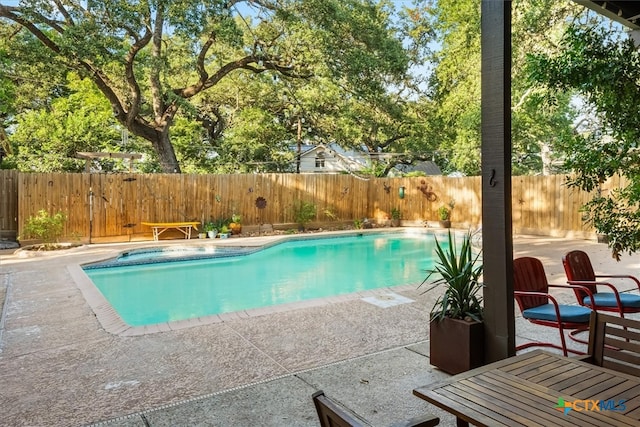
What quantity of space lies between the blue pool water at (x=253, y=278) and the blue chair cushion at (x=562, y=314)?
4.09 metres

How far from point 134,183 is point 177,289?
5.12m

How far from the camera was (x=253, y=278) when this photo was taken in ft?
28.1

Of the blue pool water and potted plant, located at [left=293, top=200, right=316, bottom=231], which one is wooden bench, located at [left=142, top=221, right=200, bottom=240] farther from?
potted plant, located at [left=293, top=200, right=316, bottom=231]

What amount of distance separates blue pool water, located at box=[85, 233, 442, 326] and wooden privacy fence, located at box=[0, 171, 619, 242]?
7.92 ft

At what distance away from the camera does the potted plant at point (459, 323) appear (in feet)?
9.56

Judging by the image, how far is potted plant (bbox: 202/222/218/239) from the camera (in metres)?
12.0

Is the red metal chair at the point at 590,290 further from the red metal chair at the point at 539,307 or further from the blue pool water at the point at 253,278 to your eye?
the blue pool water at the point at 253,278

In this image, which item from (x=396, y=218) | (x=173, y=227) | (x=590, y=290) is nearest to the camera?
(x=590, y=290)

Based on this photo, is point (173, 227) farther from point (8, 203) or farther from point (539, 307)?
point (539, 307)

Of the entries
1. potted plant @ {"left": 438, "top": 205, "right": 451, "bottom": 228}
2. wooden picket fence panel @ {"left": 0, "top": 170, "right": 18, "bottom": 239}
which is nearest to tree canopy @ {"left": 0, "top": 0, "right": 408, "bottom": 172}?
wooden picket fence panel @ {"left": 0, "top": 170, "right": 18, "bottom": 239}

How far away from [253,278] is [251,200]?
198 inches

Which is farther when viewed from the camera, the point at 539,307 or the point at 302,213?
the point at 302,213

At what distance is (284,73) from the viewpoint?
14406 millimetres

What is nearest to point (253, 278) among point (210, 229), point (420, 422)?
point (210, 229)
